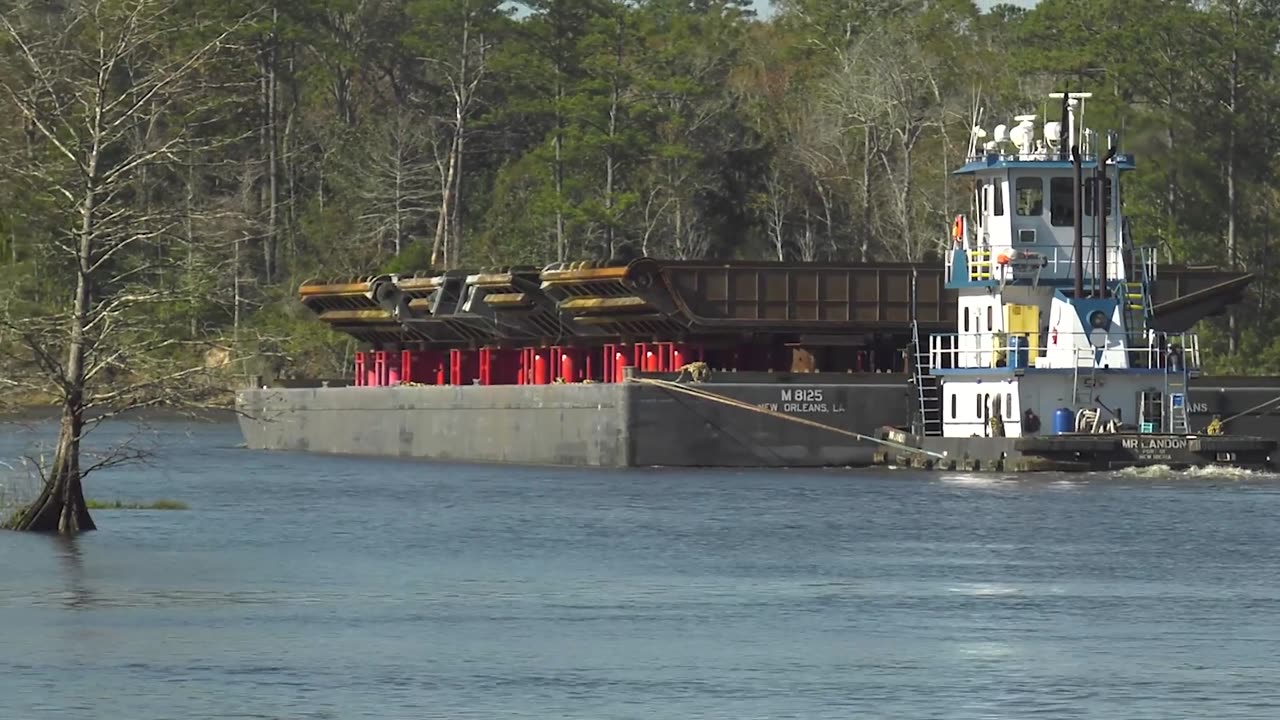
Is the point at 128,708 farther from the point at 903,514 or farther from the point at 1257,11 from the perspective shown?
the point at 1257,11

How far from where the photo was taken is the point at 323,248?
148 metres

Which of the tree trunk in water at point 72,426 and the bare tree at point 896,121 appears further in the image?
the bare tree at point 896,121

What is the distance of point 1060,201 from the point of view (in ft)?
251

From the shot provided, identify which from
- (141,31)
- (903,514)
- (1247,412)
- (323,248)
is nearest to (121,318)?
(141,31)

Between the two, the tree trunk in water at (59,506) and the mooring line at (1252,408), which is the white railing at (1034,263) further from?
the tree trunk in water at (59,506)

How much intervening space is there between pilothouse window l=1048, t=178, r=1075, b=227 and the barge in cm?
9

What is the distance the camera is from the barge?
72.1 metres

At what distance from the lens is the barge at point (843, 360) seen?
72.1 m

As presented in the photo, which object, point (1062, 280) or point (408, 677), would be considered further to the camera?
point (1062, 280)

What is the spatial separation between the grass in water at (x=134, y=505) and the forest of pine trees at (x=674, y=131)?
1707 inches

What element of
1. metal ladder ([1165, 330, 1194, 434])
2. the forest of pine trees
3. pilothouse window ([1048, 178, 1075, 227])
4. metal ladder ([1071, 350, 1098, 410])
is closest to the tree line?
the forest of pine trees

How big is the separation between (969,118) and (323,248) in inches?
1397

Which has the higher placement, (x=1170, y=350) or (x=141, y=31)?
(x=141, y=31)

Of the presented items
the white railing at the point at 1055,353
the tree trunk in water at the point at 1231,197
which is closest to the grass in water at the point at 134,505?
the white railing at the point at 1055,353
